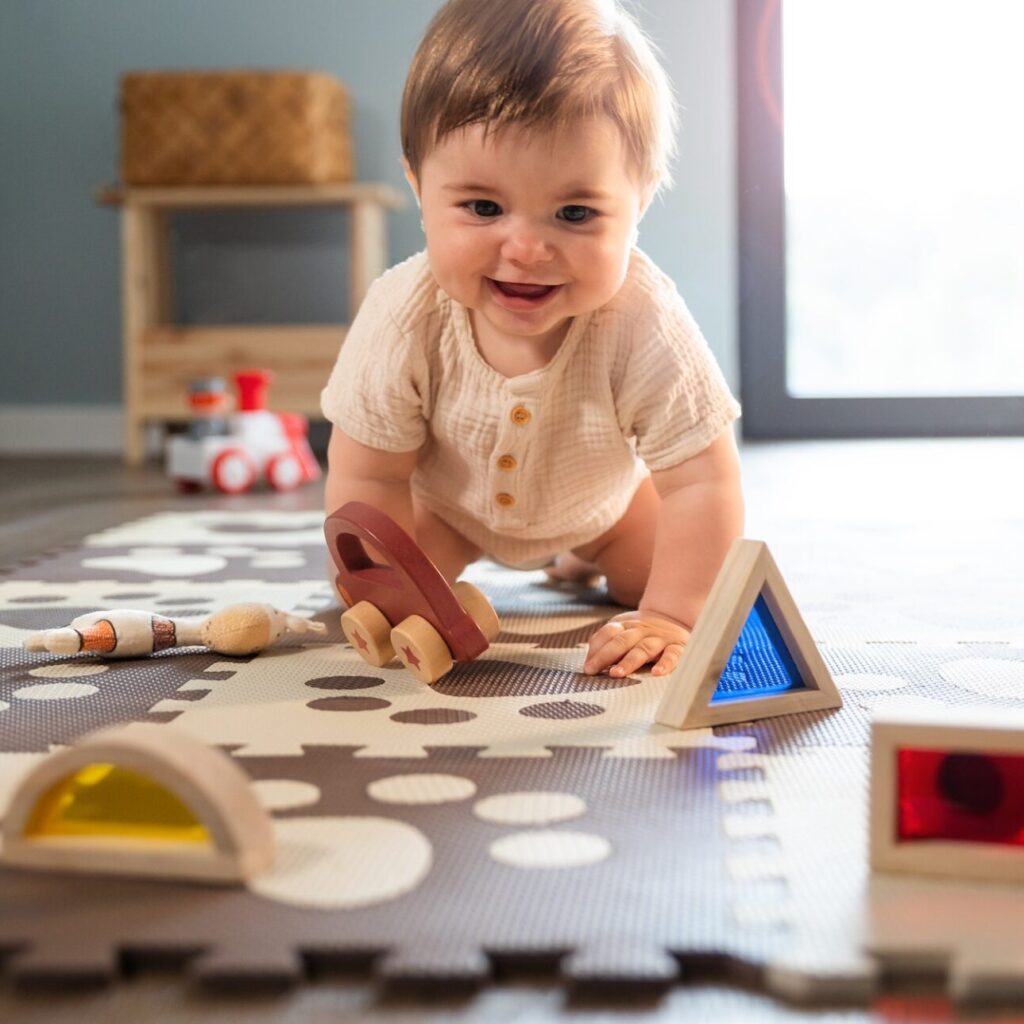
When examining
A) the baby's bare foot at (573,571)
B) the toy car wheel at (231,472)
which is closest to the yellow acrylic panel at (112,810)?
the baby's bare foot at (573,571)

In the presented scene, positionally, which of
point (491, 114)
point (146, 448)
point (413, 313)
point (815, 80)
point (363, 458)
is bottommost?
point (146, 448)

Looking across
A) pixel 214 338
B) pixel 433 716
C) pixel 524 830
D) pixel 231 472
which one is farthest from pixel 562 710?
pixel 214 338

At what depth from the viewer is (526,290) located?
930 mm

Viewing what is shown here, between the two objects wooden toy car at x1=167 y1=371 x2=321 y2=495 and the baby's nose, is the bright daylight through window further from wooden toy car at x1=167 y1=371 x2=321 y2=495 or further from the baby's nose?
the baby's nose

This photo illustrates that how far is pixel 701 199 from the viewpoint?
2.78 metres

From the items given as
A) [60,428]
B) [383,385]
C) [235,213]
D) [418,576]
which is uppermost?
Result: [235,213]

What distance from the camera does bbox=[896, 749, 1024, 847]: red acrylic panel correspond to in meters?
0.56

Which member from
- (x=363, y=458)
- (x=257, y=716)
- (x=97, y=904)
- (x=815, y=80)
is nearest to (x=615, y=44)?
(x=363, y=458)

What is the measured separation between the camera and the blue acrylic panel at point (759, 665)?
0.77m

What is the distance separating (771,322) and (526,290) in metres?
2.00

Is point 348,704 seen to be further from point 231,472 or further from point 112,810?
point 231,472

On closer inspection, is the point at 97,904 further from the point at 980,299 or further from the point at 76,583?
the point at 980,299

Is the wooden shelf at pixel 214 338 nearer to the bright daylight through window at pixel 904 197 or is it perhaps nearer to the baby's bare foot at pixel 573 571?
the bright daylight through window at pixel 904 197

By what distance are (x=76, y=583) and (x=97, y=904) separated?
736 mm
